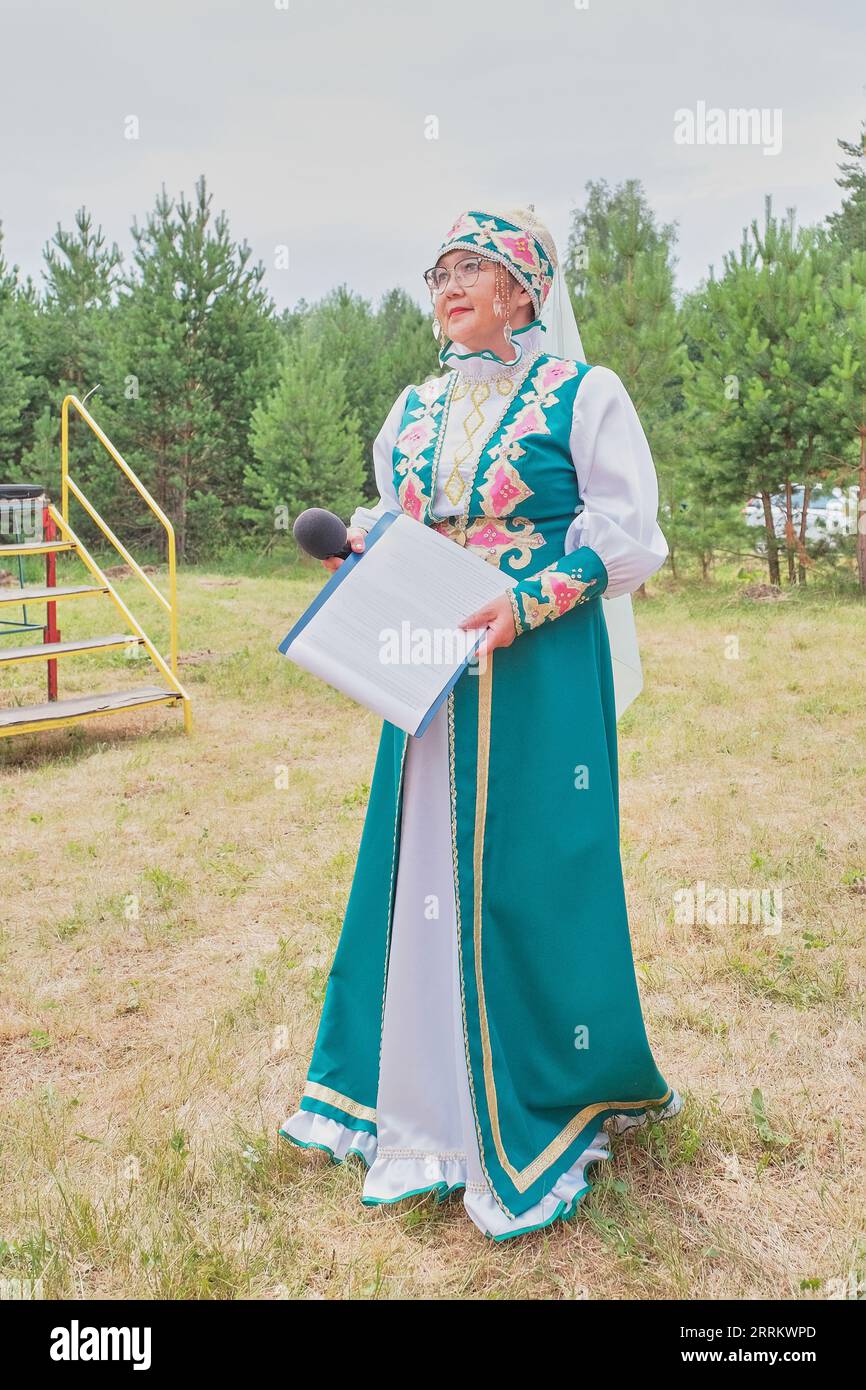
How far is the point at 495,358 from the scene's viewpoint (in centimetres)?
214

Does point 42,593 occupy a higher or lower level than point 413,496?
lower

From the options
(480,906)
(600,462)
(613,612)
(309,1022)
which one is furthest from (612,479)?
(309,1022)

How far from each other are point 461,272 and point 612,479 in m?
0.49

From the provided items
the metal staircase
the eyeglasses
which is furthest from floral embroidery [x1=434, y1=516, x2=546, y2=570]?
the metal staircase

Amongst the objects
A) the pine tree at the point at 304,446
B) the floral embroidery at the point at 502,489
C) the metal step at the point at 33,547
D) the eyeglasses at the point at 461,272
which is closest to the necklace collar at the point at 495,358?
the eyeglasses at the point at 461,272

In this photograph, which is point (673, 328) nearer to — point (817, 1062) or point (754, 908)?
point (754, 908)

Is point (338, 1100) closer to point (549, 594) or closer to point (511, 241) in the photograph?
point (549, 594)

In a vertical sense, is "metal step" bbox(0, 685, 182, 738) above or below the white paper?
below

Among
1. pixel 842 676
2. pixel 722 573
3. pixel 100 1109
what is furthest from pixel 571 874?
pixel 722 573

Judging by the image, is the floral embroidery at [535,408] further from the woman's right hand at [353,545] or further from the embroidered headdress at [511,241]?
the woman's right hand at [353,545]

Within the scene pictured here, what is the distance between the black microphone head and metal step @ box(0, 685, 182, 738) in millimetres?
3942

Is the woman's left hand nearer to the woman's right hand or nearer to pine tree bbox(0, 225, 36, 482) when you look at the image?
the woman's right hand

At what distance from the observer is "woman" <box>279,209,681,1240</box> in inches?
81.4

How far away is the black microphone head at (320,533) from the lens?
2.11m
